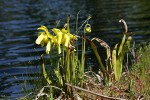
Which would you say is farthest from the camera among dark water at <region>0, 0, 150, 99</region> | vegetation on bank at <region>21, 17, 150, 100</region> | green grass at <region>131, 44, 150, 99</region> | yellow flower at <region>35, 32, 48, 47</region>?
dark water at <region>0, 0, 150, 99</region>

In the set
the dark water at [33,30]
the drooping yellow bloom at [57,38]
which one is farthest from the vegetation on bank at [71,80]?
the dark water at [33,30]

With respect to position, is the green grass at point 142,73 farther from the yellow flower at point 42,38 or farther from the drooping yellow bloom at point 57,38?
the yellow flower at point 42,38

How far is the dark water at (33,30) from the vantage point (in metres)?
14.0

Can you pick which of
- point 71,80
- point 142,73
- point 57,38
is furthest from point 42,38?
point 142,73

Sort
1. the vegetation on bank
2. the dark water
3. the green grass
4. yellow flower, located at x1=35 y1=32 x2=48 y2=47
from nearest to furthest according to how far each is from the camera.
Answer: yellow flower, located at x1=35 y1=32 x2=48 y2=47, the vegetation on bank, the green grass, the dark water

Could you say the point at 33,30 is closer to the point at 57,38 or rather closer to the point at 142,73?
the point at 142,73

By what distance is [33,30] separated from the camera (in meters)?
25.0

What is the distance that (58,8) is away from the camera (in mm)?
36812

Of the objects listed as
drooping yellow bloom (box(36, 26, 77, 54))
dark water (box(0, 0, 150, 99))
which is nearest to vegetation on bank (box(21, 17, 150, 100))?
drooping yellow bloom (box(36, 26, 77, 54))

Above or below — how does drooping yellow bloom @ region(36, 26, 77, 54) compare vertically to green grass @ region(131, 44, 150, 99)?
above

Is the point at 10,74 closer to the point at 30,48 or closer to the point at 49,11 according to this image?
the point at 30,48

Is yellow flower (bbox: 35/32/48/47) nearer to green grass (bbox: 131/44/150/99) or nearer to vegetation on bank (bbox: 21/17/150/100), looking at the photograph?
vegetation on bank (bbox: 21/17/150/100)

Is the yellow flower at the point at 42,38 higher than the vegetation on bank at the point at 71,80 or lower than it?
higher

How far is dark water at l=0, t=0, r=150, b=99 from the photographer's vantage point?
13988 millimetres
